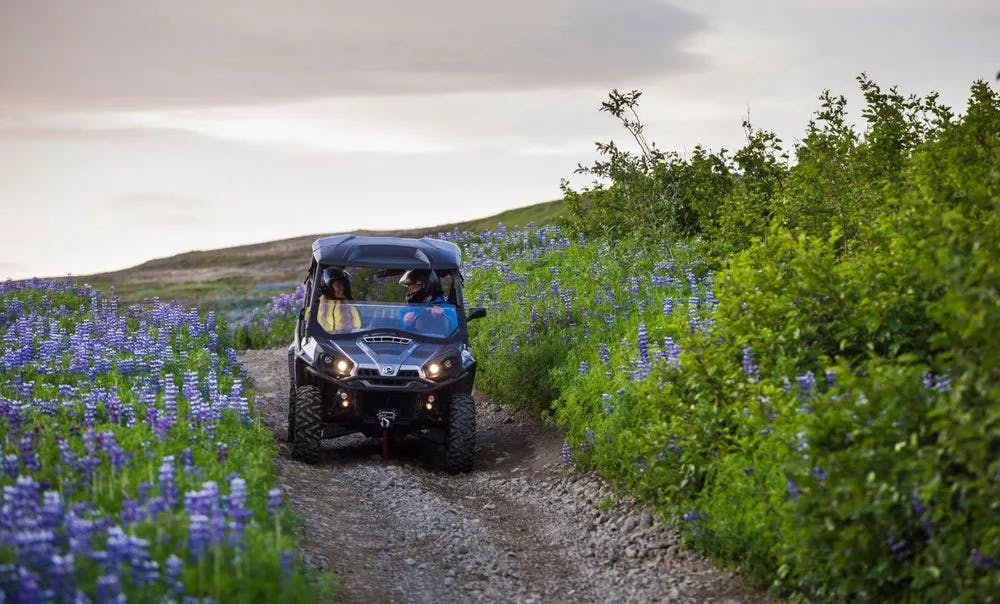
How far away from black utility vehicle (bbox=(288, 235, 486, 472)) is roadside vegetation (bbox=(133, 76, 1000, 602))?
4.65 feet

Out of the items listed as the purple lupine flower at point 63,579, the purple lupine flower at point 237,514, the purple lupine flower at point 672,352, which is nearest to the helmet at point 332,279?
the purple lupine flower at point 672,352

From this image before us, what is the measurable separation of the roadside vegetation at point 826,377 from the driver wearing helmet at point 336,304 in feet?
9.01

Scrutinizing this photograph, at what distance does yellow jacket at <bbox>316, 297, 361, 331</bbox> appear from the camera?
1417cm

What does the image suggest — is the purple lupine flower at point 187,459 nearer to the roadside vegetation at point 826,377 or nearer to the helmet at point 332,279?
the roadside vegetation at point 826,377

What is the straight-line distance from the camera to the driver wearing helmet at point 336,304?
46.6 feet

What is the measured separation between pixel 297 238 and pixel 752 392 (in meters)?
43.0

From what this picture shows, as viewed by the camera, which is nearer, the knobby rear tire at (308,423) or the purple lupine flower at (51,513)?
the purple lupine flower at (51,513)

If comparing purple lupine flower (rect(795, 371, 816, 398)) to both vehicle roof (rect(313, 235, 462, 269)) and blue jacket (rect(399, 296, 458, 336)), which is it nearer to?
blue jacket (rect(399, 296, 458, 336))

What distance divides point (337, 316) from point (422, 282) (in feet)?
3.99

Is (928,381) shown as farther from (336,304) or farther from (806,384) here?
(336,304)

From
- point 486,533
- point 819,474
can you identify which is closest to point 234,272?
point 486,533

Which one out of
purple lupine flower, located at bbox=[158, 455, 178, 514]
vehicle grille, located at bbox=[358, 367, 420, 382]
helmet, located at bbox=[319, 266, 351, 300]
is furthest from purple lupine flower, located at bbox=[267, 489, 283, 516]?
helmet, located at bbox=[319, 266, 351, 300]

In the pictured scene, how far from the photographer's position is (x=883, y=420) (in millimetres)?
7465

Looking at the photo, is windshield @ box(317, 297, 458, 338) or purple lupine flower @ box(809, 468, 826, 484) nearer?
purple lupine flower @ box(809, 468, 826, 484)
